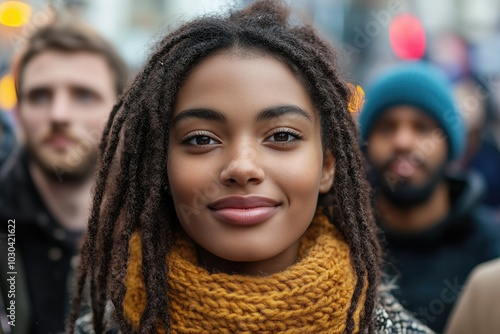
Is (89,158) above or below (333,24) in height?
below

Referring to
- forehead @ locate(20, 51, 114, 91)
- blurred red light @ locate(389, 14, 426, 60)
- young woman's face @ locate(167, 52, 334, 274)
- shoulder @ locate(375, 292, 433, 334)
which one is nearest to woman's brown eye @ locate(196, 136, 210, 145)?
young woman's face @ locate(167, 52, 334, 274)

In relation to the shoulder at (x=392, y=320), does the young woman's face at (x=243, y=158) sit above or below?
above

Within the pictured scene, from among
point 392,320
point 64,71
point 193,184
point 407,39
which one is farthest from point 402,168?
point 407,39

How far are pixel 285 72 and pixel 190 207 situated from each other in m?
0.52

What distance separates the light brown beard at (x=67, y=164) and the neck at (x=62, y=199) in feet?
0.11

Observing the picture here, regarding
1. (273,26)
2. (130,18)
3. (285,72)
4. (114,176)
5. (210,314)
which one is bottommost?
(210,314)

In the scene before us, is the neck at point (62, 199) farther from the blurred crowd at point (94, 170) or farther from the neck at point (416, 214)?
the neck at point (416, 214)

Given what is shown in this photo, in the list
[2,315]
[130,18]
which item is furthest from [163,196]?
[130,18]

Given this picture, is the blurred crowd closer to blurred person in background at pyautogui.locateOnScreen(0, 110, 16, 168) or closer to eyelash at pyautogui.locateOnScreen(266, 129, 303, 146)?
blurred person in background at pyautogui.locateOnScreen(0, 110, 16, 168)

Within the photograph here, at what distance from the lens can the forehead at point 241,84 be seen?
6.93ft

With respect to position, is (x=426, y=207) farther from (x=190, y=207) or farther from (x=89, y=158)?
(x=190, y=207)

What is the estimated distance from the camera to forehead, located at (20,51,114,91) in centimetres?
385

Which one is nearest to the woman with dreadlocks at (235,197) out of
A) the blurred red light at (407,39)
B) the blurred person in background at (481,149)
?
the blurred person in background at (481,149)

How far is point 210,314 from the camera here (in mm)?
2076
